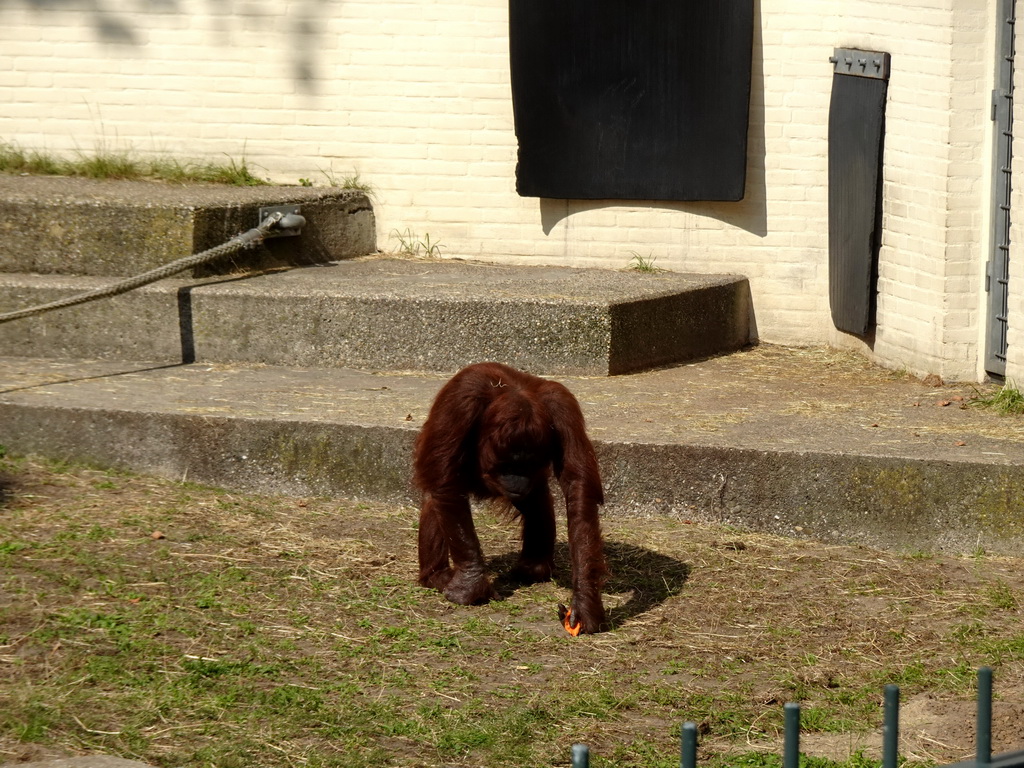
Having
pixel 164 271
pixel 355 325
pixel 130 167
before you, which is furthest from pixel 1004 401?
pixel 130 167

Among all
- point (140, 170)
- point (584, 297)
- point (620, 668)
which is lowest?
point (620, 668)

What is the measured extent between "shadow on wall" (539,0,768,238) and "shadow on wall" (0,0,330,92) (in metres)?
2.04

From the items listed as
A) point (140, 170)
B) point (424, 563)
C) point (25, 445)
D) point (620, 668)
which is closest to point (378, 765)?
point (620, 668)

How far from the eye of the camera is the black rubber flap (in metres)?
7.63

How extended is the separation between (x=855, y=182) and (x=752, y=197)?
776 mm

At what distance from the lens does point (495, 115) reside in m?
8.64

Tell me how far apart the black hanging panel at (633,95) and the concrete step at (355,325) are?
3.27 feet

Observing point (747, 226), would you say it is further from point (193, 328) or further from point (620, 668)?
point (620, 668)

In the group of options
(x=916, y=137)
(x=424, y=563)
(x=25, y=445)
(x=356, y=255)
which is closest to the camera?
(x=424, y=563)

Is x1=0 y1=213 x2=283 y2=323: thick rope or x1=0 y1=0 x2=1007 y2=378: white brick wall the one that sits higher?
x1=0 y1=0 x2=1007 y2=378: white brick wall

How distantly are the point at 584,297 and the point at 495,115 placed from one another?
1824 mm

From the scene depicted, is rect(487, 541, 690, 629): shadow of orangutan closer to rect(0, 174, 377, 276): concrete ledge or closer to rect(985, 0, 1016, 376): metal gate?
rect(985, 0, 1016, 376): metal gate

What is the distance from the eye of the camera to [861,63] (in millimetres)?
7746

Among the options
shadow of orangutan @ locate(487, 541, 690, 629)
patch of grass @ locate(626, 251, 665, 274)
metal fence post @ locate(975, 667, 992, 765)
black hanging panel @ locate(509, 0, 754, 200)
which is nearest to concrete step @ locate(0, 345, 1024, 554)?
shadow of orangutan @ locate(487, 541, 690, 629)
